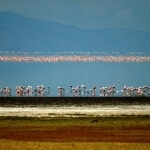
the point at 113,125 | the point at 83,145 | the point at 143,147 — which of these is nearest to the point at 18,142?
the point at 83,145

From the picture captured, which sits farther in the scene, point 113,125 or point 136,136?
point 113,125

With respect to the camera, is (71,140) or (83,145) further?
(71,140)

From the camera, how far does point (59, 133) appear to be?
46906 millimetres

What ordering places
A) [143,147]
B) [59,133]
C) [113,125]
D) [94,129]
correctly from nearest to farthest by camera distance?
[143,147], [59,133], [94,129], [113,125]

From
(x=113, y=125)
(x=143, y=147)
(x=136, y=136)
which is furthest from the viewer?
(x=113, y=125)

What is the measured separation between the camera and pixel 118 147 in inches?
1455

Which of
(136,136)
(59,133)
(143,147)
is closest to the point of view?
(143,147)

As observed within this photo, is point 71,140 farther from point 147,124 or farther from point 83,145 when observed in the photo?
point 147,124

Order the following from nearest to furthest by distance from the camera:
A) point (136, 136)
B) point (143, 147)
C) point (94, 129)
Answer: point (143, 147)
point (136, 136)
point (94, 129)

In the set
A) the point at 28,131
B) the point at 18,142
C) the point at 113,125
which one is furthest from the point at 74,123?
the point at 18,142

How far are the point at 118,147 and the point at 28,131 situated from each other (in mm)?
13701

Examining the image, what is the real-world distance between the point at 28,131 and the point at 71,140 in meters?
8.76

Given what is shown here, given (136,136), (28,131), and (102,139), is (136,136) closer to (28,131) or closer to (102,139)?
(102,139)

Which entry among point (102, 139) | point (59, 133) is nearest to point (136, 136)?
point (102, 139)
